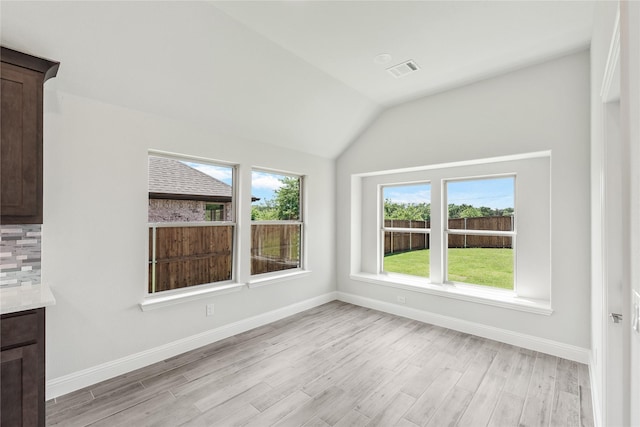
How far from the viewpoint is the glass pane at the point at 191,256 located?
2992 mm

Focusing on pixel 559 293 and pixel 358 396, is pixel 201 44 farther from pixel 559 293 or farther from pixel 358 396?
pixel 559 293

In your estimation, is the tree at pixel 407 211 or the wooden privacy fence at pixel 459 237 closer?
the wooden privacy fence at pixel 459 237

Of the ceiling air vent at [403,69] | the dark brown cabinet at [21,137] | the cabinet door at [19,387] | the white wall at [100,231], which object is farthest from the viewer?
the ceiling air vent at [403,69]

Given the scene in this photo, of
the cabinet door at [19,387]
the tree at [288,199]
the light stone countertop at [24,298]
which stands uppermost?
the tree at [288,199]

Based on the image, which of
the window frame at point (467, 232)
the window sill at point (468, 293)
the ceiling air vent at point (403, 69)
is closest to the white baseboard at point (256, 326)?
the window sill at point (468, 293)

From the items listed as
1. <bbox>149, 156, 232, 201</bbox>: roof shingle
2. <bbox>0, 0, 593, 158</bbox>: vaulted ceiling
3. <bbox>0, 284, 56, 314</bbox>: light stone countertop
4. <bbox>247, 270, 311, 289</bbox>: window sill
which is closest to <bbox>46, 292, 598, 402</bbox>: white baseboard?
<bbox>247, 270, 311, 289</bbox>: window sill

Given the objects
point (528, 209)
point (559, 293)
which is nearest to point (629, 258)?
point (559, 293)

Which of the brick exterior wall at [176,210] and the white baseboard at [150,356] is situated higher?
the brick exterior wall at [176,210]

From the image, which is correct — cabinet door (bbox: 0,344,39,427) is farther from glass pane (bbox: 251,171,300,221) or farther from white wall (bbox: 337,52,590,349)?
white wall (bbox: 337,52,590,349)

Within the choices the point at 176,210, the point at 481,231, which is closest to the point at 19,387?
the point at 176,210

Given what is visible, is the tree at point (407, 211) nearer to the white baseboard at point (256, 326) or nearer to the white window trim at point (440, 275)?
the white window trim at point (440, 275)

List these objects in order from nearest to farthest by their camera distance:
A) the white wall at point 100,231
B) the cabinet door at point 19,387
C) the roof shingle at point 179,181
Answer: the cabinet door at point 19,387, the white wall at point 100,231, the roof shingle at point 179,181

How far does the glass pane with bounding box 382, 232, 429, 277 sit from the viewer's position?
4273 mm

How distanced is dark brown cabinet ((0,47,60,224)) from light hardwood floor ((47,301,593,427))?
4.95 feet
